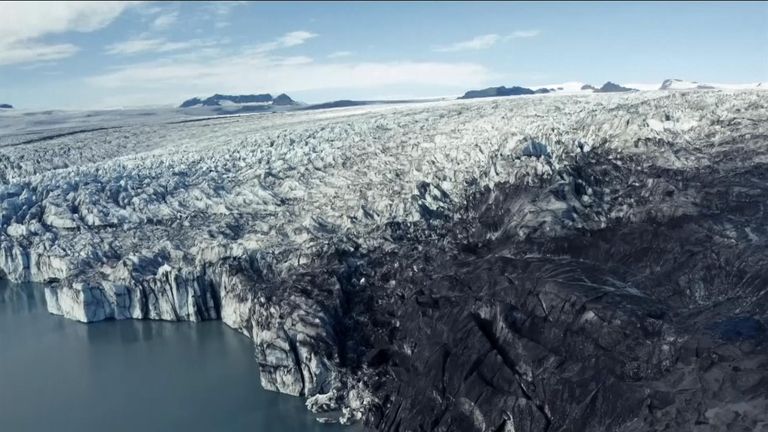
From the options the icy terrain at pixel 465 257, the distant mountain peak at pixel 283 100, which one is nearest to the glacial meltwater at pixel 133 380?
the icy terrain at pixel 465 257

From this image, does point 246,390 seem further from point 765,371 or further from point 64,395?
point 765,371

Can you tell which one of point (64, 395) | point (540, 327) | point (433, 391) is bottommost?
point (64, 395)

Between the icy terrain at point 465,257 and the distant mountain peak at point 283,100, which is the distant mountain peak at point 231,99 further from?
the icy terrain at point 465,257

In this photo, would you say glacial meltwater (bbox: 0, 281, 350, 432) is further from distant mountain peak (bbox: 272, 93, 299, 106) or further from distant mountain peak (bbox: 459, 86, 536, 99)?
distant mountain peak (bbox: 272, 93, 299, 106)

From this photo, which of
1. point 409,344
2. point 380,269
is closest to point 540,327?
point 409,344

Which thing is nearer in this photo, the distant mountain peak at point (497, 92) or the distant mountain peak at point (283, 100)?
the distant mountain peak at point (497, 92)
